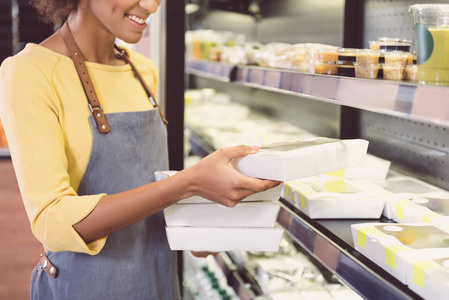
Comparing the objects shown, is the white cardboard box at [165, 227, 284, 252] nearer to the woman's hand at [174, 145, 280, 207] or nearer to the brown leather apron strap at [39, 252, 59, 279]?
the woman's hand at [174, 145, 280, 207]

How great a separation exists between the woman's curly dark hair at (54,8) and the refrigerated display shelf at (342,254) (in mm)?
847

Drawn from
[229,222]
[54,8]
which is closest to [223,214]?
[229,222]

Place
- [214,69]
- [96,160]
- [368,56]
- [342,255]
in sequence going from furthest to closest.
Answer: [214,69] → [96,160] → [368,56] → [342,255]

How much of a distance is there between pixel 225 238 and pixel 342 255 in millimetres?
304

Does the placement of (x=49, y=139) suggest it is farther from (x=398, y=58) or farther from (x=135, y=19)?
(x=398, y=58)

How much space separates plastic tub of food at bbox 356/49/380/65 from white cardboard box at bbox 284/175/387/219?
1.20ft

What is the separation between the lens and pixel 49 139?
1.24m

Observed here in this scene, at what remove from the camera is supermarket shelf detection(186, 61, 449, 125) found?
2.97ft

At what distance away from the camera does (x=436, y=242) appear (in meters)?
1.09

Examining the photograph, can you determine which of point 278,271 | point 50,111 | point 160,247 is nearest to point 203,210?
point 160,247

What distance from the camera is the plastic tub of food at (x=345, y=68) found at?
4.55ft

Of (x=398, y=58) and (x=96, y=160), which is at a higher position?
(x=398, y=58)

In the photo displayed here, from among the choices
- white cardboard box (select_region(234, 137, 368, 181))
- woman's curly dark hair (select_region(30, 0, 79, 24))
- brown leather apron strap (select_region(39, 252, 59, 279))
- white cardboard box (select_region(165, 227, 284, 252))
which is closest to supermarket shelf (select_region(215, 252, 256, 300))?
white cardboard box (select_region(165, 227, 284, 252))

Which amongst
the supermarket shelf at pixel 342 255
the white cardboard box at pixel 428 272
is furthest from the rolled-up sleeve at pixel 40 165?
the white cardboard box at pixel 428 272
